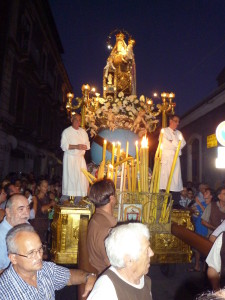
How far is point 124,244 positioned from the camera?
193cm

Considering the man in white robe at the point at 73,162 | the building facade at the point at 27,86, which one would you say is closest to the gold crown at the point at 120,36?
the man in white robe at the point at 73,162

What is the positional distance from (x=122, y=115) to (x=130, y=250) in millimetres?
5012

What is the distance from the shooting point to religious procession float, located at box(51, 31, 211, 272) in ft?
13.3

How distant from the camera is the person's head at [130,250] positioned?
1.91 m

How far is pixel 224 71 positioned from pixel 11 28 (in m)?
14.6

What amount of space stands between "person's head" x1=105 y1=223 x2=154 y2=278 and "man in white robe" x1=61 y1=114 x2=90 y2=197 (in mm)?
3636

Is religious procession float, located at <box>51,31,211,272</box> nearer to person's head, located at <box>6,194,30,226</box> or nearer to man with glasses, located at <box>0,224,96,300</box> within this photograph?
person's head, located at <box>6,194,30,226</box>

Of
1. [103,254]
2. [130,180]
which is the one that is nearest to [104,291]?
[103,254]

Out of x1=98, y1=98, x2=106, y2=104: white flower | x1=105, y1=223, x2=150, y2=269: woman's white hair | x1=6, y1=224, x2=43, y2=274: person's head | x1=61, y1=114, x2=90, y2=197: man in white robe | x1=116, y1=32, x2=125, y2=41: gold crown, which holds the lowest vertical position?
x1=6, y1=224, x2=43, y2=274: person's head

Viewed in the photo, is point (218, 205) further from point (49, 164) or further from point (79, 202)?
point (49, 164)

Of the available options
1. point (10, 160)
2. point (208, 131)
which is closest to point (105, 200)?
point (208, 131)

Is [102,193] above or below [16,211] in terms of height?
above

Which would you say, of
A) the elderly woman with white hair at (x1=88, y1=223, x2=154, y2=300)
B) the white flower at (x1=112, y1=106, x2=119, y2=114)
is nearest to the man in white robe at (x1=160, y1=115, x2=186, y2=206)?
the white flower at (x1=112, y1=106, x2=119, y2=114)

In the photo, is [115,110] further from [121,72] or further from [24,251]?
[24,251]
